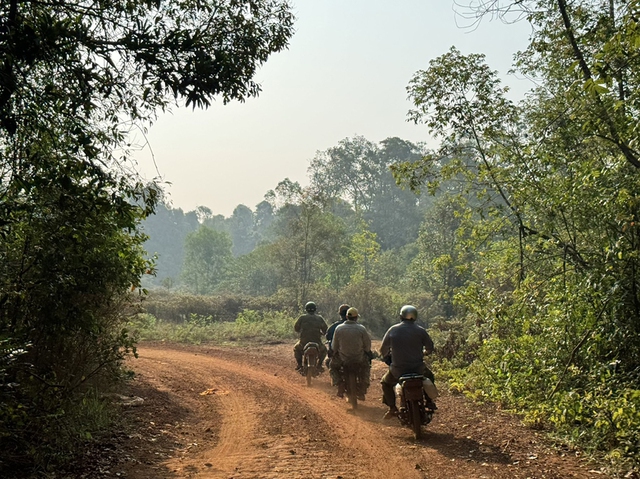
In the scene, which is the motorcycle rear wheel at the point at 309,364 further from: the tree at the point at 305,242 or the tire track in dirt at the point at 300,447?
the tree at the point at 305,242

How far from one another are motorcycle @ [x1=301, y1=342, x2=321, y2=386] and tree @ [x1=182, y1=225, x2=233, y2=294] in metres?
51.2

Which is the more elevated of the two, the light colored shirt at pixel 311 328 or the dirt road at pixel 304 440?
the light colored shirt at pixel 311 328

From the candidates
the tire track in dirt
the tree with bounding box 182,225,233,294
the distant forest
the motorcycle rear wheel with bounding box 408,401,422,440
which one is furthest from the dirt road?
the tree with bounding box 182,225,233,294

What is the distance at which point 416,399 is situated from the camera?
23.6 feet

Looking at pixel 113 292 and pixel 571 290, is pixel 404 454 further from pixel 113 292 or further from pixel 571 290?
pixel 113 292

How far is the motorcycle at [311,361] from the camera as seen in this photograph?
449 inches

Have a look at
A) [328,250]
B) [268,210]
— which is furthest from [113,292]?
[268,210]

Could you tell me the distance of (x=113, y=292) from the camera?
7602 millimetres

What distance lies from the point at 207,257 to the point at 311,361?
176 ft

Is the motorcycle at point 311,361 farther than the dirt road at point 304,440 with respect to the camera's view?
Yes

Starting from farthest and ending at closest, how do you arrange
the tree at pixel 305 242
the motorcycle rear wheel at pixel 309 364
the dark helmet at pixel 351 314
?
the tree at pixel 305 242, the motorcycle rear wheel at pixel 309 364, the dark helmet at pixel 351 314

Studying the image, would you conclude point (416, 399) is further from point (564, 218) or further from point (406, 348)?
Result: point (564, 218)

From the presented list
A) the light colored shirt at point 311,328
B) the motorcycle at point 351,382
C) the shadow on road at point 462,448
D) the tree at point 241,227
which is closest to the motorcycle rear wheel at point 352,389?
the motorcycle at point 351,382

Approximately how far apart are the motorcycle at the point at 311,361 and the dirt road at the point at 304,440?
302 millimetres
